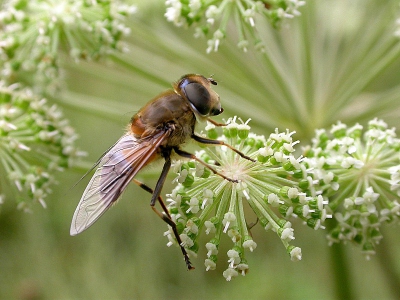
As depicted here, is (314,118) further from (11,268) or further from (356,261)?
(11,268)

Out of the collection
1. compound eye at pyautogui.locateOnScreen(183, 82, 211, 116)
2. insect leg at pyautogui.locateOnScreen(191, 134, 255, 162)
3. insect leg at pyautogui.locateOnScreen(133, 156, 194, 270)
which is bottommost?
insect leg at pyautogui.locateOnScreen(133, 156, 194, 270)

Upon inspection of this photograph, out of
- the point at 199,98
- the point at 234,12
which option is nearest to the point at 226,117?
the point at 234,12

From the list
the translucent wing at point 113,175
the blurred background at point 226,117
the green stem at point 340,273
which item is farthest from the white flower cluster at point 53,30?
the green stem at point 340,273

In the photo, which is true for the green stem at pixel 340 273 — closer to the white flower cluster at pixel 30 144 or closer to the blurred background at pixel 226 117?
the blurred background at pixel 226 117

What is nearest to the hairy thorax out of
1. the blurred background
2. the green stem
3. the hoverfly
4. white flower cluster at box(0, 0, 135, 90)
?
the hoverfly

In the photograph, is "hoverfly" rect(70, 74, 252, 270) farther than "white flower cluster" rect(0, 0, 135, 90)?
No

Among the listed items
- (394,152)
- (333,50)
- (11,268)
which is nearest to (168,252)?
(11,268)

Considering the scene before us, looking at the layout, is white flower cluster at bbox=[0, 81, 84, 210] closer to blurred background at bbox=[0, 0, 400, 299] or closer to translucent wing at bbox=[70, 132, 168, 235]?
blurred background at bbox=[0, 0, 400, 299]

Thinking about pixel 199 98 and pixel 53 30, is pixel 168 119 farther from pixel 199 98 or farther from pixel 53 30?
pixel 53 30
